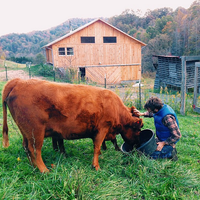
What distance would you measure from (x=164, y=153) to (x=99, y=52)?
75.6 ft

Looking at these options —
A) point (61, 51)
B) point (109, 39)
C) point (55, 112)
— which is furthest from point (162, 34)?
point (55, 112)

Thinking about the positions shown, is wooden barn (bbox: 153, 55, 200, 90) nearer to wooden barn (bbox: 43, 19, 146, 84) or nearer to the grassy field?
wooden barn (bbox: 43, 19, 146, 84)

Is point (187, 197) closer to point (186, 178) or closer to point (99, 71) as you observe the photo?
point (186, 178)

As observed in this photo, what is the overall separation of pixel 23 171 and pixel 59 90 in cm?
152

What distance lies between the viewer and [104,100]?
4.06 m

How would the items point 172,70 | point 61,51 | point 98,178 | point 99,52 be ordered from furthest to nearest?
point 99,52 → point 61,51 → point 172,70 → point 98,178

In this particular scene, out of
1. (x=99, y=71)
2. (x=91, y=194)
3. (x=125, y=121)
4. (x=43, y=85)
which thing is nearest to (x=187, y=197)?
(x=91, y=194)

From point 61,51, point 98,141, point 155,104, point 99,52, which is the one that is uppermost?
point 61,51

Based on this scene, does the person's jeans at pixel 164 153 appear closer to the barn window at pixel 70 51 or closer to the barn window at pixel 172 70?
the barn window at pixel 172 70

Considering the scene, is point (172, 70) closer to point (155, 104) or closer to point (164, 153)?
point (155, 104)

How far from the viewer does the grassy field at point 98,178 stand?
271 centimetres

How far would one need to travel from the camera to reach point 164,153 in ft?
13.6

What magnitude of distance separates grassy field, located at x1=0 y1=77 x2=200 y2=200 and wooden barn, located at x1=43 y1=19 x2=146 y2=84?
2031 cm

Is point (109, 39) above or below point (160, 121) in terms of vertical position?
above
